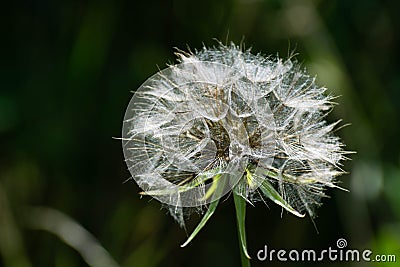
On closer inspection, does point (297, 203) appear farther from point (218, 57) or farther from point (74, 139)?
point (74, 139)

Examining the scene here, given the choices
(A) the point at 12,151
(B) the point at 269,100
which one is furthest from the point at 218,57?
(A) the point at 12,151

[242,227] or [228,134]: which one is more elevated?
[228,134]

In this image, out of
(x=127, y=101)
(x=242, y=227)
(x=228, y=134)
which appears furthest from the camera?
(x=127, y=101)

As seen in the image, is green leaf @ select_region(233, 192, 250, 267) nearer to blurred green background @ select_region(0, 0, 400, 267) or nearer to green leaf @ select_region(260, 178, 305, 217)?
green leaf @ select_region(260, 178, 305, 217)

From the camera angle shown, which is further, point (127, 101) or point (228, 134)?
point (127, 101)

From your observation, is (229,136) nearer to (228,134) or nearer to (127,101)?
(228,134)

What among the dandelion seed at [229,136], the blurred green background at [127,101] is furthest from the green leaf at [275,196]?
the blurred green background at [127,101]

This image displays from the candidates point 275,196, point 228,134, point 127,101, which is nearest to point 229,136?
point 228,134
